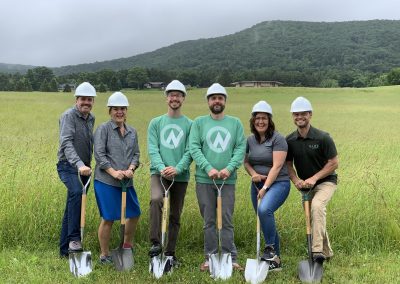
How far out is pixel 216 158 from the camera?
5.65 m

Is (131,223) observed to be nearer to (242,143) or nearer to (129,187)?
(129,187)

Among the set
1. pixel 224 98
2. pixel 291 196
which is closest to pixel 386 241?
pixel 291 196

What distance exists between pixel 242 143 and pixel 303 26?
187m

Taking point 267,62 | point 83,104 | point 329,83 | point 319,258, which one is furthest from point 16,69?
point 319,258

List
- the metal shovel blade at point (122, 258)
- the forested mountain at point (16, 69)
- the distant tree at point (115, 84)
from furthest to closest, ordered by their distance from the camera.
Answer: the forested mountain at point (16, 69) → the distant tree at point (115, 84) → the metal shovel blade at point (122, 258)

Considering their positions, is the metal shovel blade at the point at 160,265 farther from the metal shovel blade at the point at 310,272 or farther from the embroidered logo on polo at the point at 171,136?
the metal shovel blade at the point at 310,272

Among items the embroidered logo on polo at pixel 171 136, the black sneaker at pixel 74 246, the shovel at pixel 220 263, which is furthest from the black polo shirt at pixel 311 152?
the black sneaker at pixel 74 246

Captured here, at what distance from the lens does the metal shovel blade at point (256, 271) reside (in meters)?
5.23

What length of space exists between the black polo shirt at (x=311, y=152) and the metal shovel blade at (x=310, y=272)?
3.70ft

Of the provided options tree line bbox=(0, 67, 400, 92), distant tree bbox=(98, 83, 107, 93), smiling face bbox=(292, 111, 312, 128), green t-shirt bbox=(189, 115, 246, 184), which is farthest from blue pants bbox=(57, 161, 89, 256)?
distant tree bbox=(98, 83, 107, 93)

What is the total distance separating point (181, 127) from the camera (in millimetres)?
5840

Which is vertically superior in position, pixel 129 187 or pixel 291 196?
pixel 129 187

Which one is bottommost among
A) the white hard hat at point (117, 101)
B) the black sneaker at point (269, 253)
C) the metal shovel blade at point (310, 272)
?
the metal shovel blade at point (310, 272)

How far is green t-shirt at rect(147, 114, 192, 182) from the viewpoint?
573 centimetres
